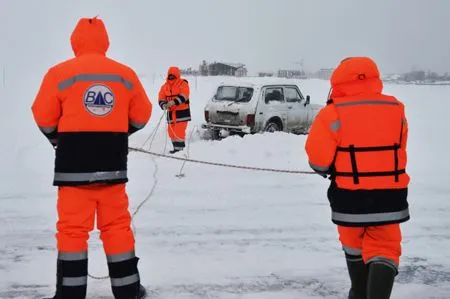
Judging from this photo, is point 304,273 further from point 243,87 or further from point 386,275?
point 243,87

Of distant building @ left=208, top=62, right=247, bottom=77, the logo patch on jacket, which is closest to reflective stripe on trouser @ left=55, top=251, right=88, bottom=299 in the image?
the logo patch on jacket

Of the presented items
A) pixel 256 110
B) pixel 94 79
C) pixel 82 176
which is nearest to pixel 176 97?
pixel 256 110

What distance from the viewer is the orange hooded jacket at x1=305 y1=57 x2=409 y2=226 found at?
3.16m

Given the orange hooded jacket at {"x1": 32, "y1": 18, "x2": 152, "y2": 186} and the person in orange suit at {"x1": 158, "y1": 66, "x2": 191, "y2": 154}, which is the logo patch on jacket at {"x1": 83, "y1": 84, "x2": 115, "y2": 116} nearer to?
the orange hooded jacket at {"x1": 32, "y1": 18, "x2": 152, "y2": 186}

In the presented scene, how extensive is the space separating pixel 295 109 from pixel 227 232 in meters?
8.30

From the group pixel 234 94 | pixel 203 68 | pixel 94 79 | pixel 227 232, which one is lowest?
pixel 227 232

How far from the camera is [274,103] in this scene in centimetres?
1305

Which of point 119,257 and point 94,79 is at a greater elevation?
point 94,79

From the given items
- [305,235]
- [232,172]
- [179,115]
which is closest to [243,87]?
[179,115]

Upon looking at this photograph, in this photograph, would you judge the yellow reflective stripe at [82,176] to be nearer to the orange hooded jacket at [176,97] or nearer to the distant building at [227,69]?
the orange hooded jacket at [176,97]

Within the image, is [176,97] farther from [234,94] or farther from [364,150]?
[364,150]

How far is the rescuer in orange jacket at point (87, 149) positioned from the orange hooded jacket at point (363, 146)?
1340 millimetres

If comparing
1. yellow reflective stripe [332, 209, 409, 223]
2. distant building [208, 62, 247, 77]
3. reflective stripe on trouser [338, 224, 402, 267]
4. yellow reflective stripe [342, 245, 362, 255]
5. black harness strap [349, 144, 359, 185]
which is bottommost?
yellow reflective stripe [342, 245, 362, 255]

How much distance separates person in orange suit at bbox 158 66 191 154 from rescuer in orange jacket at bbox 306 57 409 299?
25.0ft
